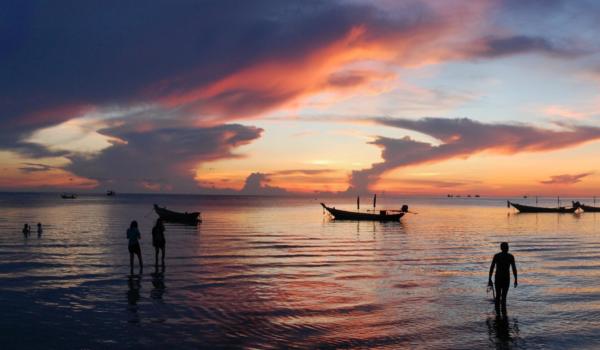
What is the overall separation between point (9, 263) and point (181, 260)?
858 cm

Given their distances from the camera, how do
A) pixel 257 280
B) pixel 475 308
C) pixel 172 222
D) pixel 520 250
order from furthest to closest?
1. pixel 172 222
2. pixel 520 250
3. pixel 257 280
4. pixel 475 308

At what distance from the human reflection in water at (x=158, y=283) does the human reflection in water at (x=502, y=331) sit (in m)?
10.6

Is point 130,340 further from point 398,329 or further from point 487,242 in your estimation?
point 487,242

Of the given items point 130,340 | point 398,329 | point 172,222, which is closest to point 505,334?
point 398,329

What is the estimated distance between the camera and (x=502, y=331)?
1283 centimetres

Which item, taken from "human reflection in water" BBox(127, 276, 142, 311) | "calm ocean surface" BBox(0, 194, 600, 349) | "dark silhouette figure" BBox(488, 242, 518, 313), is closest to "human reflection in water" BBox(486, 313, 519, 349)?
"calm ocean surface" BBox(0, 194, 600, 349)

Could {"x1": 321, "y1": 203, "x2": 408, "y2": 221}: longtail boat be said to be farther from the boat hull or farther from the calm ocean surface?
the boat hull

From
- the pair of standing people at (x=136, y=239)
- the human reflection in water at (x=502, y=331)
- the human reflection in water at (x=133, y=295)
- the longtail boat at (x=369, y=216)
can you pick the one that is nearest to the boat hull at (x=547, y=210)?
the longtail boat at (x=369, y=216)

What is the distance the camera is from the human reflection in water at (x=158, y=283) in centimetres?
1653

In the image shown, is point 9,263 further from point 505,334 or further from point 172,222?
point 172,222

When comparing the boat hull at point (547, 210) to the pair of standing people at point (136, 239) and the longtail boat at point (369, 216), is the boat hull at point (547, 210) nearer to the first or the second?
the longtail boat at point (369, 216)

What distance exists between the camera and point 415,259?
1103 inches

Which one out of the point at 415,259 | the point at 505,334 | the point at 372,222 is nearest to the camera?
the point at 505,334

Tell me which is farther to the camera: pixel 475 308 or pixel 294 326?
pixel 475 308
